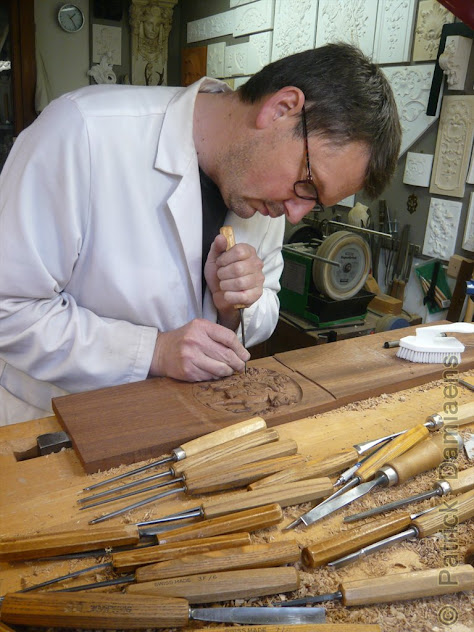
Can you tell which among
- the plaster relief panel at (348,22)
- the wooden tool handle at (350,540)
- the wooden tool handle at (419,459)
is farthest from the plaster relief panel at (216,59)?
the wooden tool handle at (350,540)

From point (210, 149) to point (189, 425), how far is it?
927mm

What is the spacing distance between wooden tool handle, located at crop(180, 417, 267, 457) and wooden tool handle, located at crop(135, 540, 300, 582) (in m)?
0.32

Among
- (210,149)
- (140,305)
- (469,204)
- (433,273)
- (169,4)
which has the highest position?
(169,4)

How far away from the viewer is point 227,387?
63.9 inches

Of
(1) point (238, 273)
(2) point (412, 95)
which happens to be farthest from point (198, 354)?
(2) point (412, 95)

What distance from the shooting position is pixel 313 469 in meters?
1.24

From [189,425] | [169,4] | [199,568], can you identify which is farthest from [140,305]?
[169,4]

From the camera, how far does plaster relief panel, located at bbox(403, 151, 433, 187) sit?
372 centimetres

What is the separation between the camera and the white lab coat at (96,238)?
1.58m

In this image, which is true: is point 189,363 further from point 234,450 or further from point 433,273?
point 433,273

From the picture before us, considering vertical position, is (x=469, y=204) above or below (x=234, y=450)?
above

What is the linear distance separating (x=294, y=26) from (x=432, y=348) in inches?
153

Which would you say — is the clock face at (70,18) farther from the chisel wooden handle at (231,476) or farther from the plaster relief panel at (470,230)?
the chisel wooden handle at (231,476)

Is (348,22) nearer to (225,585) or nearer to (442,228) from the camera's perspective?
(442,228)
